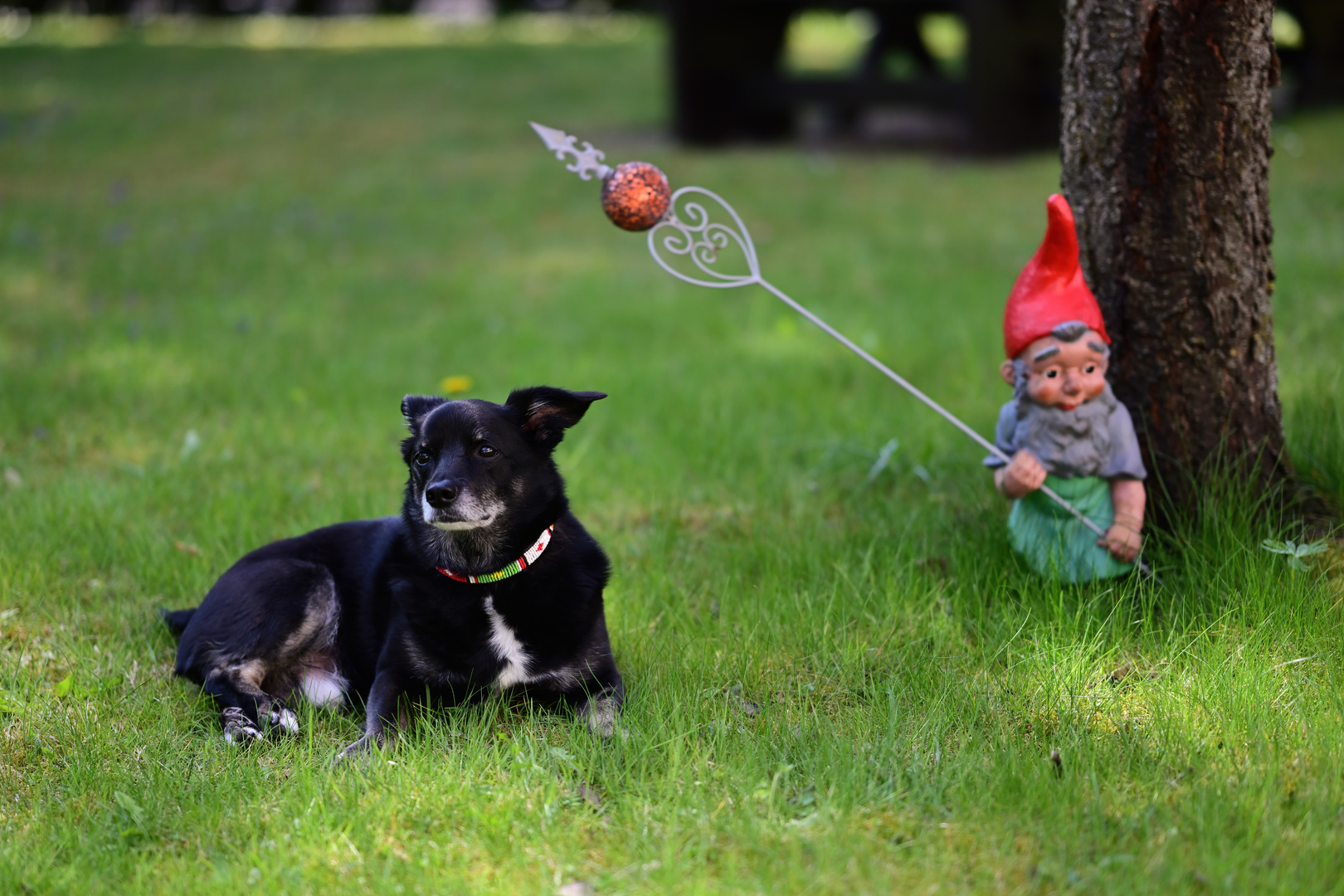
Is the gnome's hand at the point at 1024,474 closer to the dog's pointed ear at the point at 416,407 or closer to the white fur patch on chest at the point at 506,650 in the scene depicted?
the white fur patch on chest at the point at 506,650

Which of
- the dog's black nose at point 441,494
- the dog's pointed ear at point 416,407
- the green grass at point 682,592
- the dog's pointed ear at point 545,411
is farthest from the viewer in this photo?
the dog's pointed ear at point 416,407

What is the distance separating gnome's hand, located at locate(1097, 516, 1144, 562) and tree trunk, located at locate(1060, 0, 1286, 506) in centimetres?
39

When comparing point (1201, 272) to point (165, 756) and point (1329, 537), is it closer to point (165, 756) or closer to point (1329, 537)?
point (1329, 537)

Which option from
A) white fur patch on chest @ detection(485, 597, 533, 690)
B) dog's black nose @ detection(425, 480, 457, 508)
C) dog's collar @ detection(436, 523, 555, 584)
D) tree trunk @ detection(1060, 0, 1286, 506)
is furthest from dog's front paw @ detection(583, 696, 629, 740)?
tree trunk @ detection(1060, 0, 1286, 506)

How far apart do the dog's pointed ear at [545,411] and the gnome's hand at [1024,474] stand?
1.31 meters

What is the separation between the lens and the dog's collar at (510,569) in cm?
316

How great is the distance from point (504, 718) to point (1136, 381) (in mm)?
2275

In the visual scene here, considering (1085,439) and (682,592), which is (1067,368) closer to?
(1085,439)

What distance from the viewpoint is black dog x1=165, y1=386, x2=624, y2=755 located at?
3066 millimetres

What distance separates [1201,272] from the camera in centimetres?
360

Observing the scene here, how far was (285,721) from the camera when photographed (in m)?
3.16

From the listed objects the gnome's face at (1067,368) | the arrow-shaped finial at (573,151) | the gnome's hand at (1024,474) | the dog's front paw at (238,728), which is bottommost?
the dog's front paw at (238,728)

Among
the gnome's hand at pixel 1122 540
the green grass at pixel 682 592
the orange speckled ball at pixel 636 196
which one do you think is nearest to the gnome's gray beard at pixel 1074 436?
the gnome's hand at pixel 1122 540

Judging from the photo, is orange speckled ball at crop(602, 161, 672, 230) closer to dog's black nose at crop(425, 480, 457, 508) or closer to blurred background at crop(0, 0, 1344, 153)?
dog's black nose at crop(425, 480, 457, 508)
